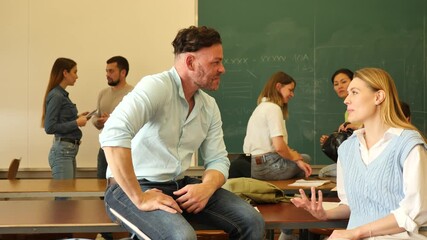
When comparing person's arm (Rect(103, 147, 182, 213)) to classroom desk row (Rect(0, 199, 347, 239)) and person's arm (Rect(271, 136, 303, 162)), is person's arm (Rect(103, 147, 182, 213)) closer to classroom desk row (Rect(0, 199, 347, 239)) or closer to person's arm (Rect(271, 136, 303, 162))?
classroom desk row (Rect(0, 199, 347, 239))

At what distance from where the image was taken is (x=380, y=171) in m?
2.86

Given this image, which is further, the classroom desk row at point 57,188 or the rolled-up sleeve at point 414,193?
the classroom desk row at point 57,188

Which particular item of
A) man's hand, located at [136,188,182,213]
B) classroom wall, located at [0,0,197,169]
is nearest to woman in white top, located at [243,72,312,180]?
classroom wall, located at [0,0,197,169]

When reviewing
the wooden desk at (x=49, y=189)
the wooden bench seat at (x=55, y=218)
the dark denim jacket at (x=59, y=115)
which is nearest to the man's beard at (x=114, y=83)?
the dark denim jacket at (x=59, y=115)

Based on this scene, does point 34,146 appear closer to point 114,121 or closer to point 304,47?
point 304,47

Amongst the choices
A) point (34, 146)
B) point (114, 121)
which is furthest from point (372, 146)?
point (34, 146)

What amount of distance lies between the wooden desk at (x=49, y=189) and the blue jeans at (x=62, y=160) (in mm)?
1032

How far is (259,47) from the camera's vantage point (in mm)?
7094

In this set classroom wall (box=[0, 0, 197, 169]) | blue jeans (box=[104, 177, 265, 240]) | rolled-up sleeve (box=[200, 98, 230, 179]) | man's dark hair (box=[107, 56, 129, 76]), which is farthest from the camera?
classroom wall (box=[0, 0, 197, 169])

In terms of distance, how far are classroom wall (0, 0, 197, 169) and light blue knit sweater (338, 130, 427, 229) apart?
419 cm

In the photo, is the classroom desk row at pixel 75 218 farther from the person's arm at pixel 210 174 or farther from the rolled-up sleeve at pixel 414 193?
the rolled-up sleeve at pixel 414 193

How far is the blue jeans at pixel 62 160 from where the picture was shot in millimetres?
5770

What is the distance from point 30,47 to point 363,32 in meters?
3.44

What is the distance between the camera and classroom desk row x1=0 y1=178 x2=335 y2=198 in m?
4.19
